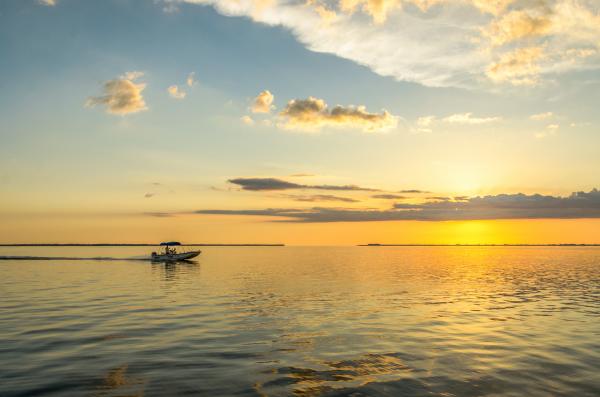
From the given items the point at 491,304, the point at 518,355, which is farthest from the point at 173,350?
the point at 491,304

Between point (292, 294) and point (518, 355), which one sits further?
point (292, 294)

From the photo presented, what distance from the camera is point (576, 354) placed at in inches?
894

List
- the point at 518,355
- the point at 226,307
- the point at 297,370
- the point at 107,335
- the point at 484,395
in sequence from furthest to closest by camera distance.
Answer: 1. the point at 226,307
2. the point at 107,335
3. the point at 518,355
4. the point at 297,370
5. the point at 484,395

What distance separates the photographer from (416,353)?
22797mm

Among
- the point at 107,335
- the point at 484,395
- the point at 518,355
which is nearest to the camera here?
the point at 484,395

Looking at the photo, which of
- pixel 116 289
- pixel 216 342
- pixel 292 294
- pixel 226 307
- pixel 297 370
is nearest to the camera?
pixel 297 370

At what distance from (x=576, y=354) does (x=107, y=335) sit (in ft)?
87.4

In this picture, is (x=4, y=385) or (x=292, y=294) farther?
(x=292, y=294)

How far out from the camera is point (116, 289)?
2180 inches

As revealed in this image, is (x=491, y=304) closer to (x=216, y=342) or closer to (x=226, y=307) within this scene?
(x=226, y=307)

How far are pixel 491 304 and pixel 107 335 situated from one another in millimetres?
33685

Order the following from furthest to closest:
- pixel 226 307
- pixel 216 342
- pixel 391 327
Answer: pixel 226 307, pixel 391 327, pixel 216 342

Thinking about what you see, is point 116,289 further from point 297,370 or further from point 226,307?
point 297,370

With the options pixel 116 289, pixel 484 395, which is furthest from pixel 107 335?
pixel 116 289
